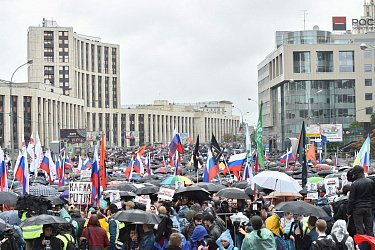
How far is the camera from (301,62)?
80.4m

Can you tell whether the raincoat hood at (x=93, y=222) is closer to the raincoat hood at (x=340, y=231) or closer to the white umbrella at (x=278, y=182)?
the raincoat hood at (x=340, y=231)

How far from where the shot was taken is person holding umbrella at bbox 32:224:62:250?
32.2ft

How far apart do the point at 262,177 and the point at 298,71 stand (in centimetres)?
6721

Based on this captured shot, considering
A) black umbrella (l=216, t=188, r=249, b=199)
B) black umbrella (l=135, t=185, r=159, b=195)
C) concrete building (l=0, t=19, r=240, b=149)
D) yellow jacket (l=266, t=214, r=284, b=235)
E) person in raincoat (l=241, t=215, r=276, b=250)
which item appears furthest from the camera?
concrete building (l=0, t=19, r=240, b=149)

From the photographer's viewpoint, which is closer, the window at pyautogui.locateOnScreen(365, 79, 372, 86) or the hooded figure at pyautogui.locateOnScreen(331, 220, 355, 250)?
the hooded figure at pyautogui.locateOnScreen(331, 220, 355, 250)

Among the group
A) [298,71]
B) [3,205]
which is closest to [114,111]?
[298,71]

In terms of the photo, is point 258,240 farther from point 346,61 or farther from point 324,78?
point 346,61

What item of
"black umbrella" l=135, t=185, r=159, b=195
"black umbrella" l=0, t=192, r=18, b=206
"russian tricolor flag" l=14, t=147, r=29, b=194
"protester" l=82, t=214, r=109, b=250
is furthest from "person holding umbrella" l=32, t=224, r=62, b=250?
"black umbrella" l=135, t=185, r=159, b=195

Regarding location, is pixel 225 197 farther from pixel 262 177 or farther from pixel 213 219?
pixel 213 219

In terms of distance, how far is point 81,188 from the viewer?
15.1 metres

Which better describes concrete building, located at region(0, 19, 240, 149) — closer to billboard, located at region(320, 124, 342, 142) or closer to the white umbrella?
billboard, located at region(320, 124, 342, 142)

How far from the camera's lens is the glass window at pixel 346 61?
80188mm

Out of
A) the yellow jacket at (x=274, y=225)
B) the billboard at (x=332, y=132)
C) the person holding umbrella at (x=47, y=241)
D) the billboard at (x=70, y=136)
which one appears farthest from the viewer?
the billboard at (x=70, y=136)

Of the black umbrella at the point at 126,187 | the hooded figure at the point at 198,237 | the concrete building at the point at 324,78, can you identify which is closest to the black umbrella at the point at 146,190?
the black umbrella at the point at 126,187
